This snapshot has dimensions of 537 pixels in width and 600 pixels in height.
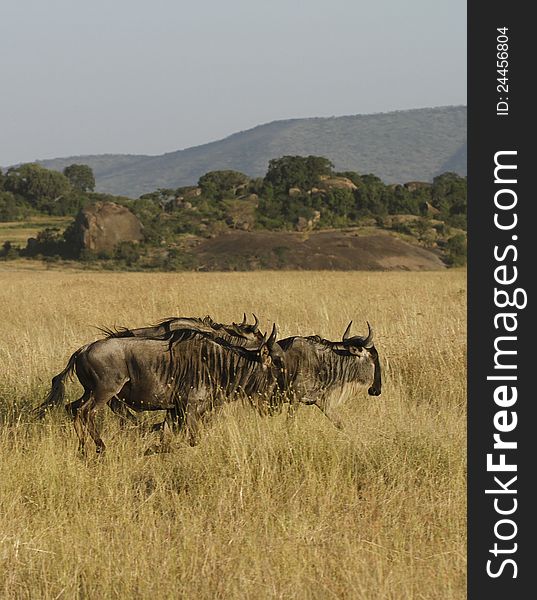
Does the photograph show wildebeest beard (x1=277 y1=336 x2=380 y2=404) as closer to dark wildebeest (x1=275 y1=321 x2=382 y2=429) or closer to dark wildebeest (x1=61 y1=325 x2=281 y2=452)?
dark wildebeest (x1=275 y1=321 x2=382 y2=429)

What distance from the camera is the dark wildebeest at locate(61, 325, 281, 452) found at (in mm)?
6566

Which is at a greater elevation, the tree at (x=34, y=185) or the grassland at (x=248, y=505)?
the tree at (x=34, y=185)

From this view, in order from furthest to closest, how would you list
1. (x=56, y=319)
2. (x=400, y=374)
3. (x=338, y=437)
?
(x=56, y=319) < (x=400, y=374) < (x=338, y=437)

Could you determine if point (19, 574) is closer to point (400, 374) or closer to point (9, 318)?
point (400, 374)

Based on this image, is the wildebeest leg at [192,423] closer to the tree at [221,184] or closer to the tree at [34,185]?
the tree at [221,184]

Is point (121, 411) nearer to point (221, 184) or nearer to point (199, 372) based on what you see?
point (199, 372)

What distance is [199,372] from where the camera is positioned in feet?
22.1

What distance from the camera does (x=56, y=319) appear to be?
15742 millimetres

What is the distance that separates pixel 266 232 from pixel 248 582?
3974cm

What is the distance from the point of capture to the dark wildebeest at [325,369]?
718 cm

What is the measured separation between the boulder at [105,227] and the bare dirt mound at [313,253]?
3143 millimetres

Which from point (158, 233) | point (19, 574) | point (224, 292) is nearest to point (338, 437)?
point (19, 574)

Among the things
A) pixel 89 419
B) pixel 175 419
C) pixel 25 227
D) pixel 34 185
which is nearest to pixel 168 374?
pixel 175 419

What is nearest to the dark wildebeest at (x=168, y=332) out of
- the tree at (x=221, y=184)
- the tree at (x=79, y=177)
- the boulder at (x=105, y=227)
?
the boulder at (x=105, y=227)
